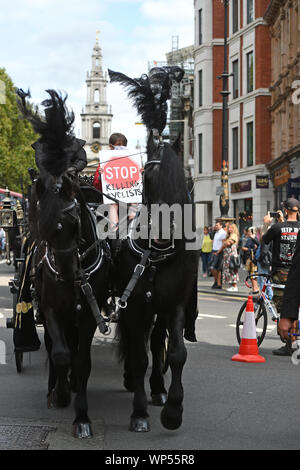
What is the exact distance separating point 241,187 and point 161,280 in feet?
112

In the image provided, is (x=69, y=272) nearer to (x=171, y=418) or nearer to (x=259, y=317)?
(x=171, y=418)

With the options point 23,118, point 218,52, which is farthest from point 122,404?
point 218,52

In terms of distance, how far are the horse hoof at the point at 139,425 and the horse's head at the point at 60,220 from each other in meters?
1.25

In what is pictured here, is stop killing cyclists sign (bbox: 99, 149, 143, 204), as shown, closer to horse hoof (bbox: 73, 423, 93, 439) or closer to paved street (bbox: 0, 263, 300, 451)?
paved street (bbox: 0, 263, 300, 451)

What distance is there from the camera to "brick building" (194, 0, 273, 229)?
37688mm

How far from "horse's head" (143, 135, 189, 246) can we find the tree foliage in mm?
53217

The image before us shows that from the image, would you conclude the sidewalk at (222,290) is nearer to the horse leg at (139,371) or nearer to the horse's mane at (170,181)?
the horse leg at (139,371)

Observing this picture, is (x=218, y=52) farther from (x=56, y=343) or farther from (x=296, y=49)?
(x=56, y=343)

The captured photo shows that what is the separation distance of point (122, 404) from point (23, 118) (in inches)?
111

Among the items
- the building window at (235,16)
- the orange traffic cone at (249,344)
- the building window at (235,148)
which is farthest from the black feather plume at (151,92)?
the building window at (235,16)

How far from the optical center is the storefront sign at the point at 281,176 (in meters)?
32.2

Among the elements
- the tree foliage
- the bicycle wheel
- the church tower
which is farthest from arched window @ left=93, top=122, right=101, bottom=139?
the bicycle wheel

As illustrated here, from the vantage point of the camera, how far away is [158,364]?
691 centimetres

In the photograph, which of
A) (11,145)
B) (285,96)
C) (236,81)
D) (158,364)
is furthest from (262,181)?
(11,145)
